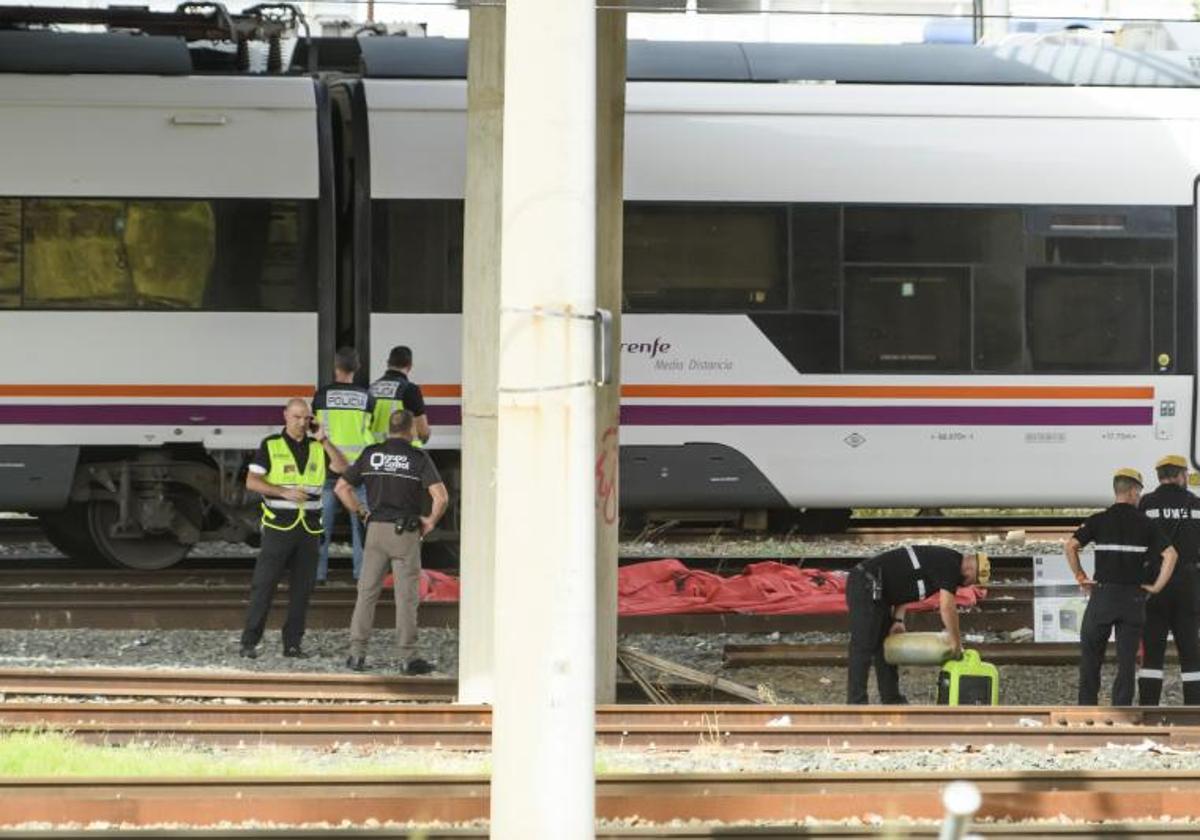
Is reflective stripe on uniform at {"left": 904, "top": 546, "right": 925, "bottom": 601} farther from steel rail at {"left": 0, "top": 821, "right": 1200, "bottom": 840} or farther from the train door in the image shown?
the train door

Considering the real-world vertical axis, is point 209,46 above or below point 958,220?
above

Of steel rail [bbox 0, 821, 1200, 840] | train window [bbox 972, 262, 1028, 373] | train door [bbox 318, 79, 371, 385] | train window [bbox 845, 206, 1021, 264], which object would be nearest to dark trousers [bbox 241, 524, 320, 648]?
train door [bbox 318, 79, 371, 385]

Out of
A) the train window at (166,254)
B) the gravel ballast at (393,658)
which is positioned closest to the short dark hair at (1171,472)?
the gravel ballast at (393,658)

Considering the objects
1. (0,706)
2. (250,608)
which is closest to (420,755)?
(0,706)

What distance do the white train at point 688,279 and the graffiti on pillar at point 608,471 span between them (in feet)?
10.5

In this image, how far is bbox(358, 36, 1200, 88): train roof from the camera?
1505 cm

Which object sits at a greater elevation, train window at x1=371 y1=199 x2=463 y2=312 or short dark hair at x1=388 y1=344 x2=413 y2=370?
train window at x1=371 y1=199 x2=463 y2=312

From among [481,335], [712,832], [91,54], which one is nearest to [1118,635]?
[481,335]

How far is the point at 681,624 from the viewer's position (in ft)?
41.4

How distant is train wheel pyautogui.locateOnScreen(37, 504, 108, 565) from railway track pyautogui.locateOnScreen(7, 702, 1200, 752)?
17.3 feet

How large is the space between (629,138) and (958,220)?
262cm

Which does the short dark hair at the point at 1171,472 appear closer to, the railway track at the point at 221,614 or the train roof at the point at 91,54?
the railway track at the point at 221,614

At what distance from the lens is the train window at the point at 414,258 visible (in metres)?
14.6

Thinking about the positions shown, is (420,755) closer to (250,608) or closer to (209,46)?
(250,608)
